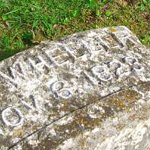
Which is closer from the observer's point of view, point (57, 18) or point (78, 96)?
point (78, 96)

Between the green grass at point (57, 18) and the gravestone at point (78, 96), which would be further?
the green grass at point (57, 18)

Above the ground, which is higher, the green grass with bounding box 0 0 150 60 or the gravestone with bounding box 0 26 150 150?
the gravestone with bounding box 0 26 150 150

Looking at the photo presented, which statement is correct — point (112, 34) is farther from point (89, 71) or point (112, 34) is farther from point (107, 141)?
point (107, 141)

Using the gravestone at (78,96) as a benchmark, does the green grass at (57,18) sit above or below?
below

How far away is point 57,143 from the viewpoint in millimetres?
3150

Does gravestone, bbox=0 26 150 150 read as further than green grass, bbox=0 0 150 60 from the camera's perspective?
No

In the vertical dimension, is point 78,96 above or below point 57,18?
above

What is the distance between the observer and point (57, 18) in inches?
221

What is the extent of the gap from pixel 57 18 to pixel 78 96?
2320mm

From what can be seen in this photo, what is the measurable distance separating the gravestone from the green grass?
1471 millimetres

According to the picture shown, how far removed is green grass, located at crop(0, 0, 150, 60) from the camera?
537 centimetres

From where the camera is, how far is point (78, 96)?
3.45m

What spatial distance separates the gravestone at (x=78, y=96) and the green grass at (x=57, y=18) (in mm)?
1471

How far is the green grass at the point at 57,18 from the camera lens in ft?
17.6
